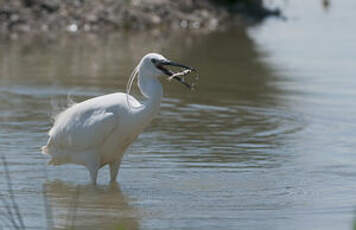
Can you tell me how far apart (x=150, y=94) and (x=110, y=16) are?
14.5 metres

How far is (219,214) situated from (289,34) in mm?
14814

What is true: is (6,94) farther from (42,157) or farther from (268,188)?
(268,188)

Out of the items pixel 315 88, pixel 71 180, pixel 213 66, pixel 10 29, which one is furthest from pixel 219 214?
pixel 10 29

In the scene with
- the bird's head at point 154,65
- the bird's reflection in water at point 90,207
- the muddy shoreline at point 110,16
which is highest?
the bird's head at point 154,65

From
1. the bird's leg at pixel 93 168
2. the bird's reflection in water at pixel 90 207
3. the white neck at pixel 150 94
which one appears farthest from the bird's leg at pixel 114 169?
the white neck at pixel 150 94

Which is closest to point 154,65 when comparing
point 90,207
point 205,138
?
point 90,207

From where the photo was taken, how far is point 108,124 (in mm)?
8227

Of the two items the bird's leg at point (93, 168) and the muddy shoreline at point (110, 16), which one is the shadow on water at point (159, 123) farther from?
the muddy shoreline at point (110, 16)

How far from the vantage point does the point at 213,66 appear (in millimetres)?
16609

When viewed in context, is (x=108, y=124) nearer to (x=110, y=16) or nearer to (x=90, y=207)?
(x=90, y=207)

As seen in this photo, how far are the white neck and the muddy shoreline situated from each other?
1293 cm

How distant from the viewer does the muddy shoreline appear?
21219mm

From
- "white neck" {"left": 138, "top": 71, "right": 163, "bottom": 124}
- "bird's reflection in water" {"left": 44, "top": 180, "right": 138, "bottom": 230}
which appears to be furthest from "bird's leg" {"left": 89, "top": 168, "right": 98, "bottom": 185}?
"white neck" {"left": 138, "top": 71, "right": 163, "bottom": 124}

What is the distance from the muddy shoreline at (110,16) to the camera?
21219 mm
